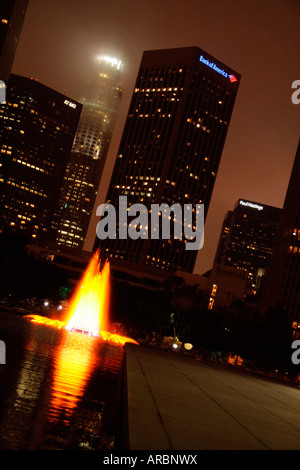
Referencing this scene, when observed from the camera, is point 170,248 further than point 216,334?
Yes

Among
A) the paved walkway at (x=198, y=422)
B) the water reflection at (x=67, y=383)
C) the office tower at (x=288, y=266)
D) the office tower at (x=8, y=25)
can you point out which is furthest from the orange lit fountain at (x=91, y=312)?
the office tower at (x=288, y=266)

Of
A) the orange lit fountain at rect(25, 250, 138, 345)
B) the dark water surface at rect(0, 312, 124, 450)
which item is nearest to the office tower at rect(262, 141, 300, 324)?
the orange lit fountain at rect(25, 250, 138, 345)

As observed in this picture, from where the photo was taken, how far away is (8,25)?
11169cm

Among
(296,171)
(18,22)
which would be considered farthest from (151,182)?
(18,22)

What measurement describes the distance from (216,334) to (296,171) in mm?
128683

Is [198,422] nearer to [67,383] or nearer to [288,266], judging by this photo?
[67,383]

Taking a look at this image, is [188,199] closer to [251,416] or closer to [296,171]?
[296,171]

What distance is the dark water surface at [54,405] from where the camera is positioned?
330 inches

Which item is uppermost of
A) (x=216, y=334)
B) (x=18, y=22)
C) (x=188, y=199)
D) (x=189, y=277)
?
(x=18, y=22)

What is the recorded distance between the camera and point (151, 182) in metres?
194

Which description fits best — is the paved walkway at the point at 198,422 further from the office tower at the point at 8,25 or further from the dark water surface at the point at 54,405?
the office tower at the point at 8,25

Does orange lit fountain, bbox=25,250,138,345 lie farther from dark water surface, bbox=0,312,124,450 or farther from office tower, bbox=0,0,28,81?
office tower, bbox=0,0,28,81

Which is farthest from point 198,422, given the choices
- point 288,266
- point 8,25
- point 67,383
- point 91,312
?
point 288,266

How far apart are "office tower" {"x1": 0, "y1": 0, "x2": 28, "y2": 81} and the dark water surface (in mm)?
105162
